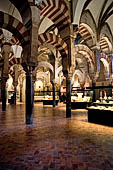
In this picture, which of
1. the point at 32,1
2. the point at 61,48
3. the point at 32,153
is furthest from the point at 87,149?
the point at 61,48

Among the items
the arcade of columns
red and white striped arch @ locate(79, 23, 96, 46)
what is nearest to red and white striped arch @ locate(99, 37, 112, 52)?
the arcade of columns

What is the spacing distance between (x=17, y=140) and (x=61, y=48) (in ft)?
19.5

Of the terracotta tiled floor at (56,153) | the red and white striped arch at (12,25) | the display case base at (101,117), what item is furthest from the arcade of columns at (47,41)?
the terracotta tiled floor at (56,153)

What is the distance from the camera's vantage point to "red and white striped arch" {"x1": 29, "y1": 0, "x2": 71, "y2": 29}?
700cm

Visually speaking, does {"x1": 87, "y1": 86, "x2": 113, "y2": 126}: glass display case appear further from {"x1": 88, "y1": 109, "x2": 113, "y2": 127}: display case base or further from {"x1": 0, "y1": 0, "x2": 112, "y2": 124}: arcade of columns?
{"x1": 0, "y1": 0, "x2": 112, "y2": 124}: arcade of columns

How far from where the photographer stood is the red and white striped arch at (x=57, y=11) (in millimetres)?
7000

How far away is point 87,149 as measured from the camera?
302 centimetres

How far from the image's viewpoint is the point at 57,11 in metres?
7.37

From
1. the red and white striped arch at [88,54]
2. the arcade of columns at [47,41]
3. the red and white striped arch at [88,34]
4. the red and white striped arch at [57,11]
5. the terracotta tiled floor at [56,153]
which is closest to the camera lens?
the terracotta tiled floor at [56,153]

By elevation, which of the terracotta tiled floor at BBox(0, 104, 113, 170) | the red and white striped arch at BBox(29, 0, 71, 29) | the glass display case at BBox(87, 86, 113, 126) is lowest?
the terracotta tiled floor at BBox(0, 104, 113, 170)

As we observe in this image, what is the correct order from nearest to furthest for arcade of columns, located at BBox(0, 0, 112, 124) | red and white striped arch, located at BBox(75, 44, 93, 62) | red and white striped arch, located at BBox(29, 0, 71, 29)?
arcade of columns, located at BBox(0, 0, 112, 124) < red and white striped arch, located at BBox(29, 0, 71, 29) < red and white striped arch, located at BBox(75, 44, 93, 62)

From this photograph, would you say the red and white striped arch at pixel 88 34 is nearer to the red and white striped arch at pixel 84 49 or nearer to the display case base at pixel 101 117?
the red and white striped arch at pixel 84 49

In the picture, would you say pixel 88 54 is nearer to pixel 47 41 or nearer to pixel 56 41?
pixel 56 41

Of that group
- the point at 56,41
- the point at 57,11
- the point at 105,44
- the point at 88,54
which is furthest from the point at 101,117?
the point at 105,44
